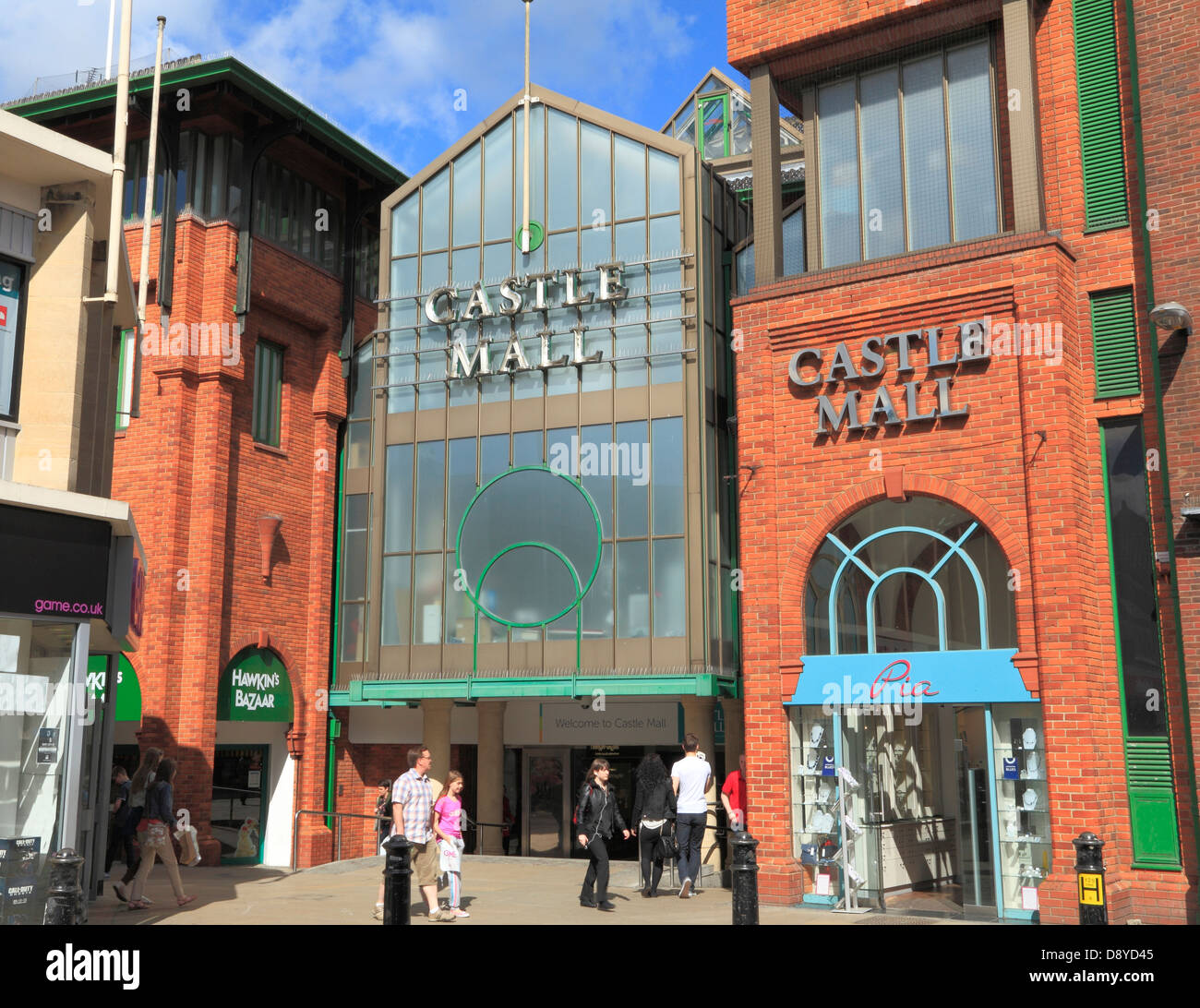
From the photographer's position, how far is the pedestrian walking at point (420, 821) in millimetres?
12391

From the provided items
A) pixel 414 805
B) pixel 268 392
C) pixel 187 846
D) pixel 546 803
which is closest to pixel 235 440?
pixel 268 392

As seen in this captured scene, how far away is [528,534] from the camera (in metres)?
20.6

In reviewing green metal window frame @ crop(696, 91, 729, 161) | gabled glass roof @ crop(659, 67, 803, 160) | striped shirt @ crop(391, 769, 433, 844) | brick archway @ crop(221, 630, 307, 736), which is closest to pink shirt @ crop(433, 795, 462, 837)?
striped shirt @ crop(391, 769, 433, 844)

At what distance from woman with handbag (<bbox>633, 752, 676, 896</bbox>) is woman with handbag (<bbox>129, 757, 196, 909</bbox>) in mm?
5399

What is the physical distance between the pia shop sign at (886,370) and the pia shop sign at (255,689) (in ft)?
38.3

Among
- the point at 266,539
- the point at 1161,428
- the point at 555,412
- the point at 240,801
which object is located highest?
the point at 555,412

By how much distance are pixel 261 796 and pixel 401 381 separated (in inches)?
325

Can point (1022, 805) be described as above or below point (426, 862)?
above

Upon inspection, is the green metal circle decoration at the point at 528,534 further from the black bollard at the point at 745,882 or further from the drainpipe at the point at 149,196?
the black bollard at the point at 745,882

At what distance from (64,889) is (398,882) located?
2.54 meters

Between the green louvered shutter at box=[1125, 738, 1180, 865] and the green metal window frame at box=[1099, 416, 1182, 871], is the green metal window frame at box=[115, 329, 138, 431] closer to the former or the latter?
the green metal window frame at box=[1099, 416, 1182, 871]

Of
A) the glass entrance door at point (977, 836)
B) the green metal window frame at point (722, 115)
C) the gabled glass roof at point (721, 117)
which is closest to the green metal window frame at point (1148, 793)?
the glass entrance door at point (977, 836)

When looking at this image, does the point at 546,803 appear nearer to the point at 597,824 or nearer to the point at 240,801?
the point at 240,801

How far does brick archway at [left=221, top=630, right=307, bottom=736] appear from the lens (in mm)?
22250
